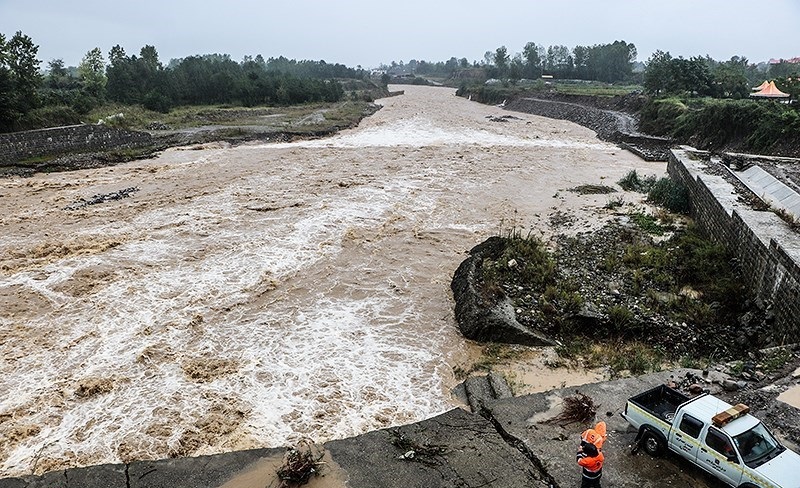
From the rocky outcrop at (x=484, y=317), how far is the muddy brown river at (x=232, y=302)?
1.21 ft

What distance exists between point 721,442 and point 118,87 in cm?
5968

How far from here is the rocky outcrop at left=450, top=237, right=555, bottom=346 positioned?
34.3ft

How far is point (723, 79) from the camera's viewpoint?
42281mm

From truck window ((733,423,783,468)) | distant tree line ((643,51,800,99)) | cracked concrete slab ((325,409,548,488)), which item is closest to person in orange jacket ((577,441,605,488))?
cracked concrete slab ((325,409,548,488))

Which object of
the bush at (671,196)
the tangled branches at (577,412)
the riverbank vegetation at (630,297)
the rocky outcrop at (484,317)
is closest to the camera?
the tangled branches at (577,412)

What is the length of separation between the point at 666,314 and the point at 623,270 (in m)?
2.24

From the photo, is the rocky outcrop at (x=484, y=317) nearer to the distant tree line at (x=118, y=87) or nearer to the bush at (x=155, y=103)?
the distant tree line at (x=118, y=87)

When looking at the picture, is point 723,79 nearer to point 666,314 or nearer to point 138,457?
point 666,314

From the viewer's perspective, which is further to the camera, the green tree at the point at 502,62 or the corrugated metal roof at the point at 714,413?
the green tree at the point at 502,62

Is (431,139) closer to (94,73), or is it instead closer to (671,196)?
(671,196)

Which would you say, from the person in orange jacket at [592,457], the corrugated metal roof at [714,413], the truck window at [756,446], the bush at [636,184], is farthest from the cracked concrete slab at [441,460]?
the bush at [636,184]

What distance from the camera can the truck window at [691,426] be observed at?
5969 millimetres

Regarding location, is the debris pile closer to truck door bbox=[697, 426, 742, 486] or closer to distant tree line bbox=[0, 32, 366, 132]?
distant tree line bbox=[0, 32, 366, 132]

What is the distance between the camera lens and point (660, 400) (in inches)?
273
